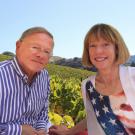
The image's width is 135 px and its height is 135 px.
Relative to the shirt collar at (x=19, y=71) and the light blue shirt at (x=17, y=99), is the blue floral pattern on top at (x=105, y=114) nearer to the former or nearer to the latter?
the light blue shirt at (x=17, y=99)

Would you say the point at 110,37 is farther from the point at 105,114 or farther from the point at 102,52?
the point at 105,114

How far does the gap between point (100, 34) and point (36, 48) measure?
0.63 metres

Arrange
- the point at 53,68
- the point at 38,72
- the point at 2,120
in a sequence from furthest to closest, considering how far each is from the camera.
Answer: the point at 53,68
the point at 38,72
the point at 2,120

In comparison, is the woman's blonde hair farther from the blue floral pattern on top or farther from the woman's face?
the blue floral pattern on top

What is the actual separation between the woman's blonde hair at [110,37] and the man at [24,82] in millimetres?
448

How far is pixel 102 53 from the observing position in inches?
133

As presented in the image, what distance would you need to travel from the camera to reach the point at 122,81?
3477 mm

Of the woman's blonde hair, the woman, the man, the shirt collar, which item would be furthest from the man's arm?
the woman's blonde hair

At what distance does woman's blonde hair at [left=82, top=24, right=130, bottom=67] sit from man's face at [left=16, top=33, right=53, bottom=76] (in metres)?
0.48

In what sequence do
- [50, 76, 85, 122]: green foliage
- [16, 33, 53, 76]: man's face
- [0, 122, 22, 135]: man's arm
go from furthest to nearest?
[50, 76, 85, 122]: green foliage → [16, 33, 53, 76]: man's face → [0, 122, 22, 135]: man's arm

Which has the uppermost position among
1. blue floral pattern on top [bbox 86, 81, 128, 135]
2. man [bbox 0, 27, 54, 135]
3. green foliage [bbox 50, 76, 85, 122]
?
man [bbox 0, 27, 54, 135]

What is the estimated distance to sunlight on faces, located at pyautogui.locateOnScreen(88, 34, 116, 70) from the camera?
3.40 metres

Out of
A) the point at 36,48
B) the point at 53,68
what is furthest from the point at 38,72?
the point at 53,68

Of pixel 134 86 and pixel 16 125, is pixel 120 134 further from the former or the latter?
pixel 16 125
